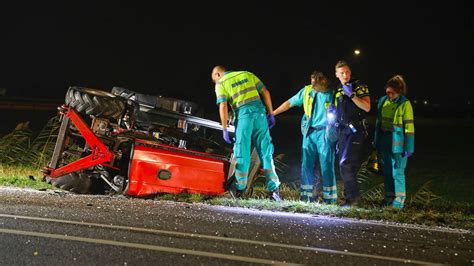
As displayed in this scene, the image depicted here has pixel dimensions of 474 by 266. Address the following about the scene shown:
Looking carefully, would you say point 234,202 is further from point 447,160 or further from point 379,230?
point 447,160

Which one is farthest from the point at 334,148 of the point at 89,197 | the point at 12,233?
the point at 12,233

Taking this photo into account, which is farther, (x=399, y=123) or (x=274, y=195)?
(x=274, y=195)

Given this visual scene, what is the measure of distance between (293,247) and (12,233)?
7.40 ft

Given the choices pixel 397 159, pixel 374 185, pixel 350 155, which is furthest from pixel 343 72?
pixel 374 185

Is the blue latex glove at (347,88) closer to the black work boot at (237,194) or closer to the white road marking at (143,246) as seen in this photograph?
the black work boot at (237,194)

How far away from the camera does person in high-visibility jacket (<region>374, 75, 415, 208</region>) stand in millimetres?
7828

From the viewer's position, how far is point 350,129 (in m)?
7.88

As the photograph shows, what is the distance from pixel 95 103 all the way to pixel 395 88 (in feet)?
12.5

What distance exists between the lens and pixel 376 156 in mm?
8086

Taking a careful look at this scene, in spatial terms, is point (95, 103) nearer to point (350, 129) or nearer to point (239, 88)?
point (239, 88)

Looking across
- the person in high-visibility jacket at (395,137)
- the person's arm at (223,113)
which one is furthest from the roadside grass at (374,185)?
the person's arm at (223,113)

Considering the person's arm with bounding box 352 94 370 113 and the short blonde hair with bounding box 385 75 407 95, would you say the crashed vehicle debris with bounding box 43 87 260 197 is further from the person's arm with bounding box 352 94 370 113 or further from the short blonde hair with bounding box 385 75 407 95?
the short blonde hair with bounding box 385 75 407 95

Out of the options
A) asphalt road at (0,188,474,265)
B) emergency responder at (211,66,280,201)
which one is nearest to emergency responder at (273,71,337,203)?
emergency responder at (211,66,280,201)

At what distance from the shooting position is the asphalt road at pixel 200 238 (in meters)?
4.52
